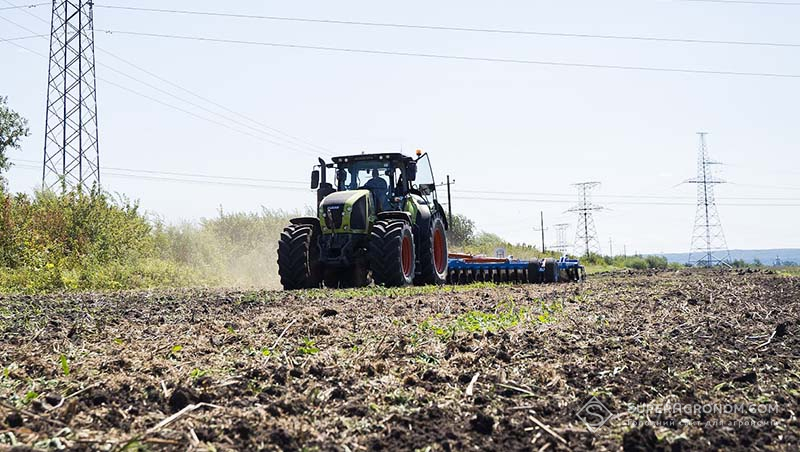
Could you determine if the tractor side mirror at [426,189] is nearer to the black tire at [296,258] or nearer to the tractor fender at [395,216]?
the tractor fender at [395,216]

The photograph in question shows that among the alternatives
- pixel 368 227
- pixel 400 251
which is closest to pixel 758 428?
pixel 400 251

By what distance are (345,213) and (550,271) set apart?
7193 millimetres

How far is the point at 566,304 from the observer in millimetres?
10039

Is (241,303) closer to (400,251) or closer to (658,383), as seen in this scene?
(400,251)

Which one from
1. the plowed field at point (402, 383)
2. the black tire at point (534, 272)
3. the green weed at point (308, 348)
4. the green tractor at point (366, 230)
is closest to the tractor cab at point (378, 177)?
the green tractor at point (366, 230)

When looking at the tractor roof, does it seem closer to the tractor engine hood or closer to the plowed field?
the tractor engine hood

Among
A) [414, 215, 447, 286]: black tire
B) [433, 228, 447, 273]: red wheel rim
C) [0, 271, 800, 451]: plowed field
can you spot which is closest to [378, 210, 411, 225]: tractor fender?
[414, 215, 447, 286]: black tire

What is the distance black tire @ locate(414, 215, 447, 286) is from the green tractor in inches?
0.8

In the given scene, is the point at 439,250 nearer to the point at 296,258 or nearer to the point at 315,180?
the point at 315,180

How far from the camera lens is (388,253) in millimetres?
13828

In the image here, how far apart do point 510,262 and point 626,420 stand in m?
15.5

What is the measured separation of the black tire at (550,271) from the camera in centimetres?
1952

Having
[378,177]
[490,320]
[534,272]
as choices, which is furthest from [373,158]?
[490,320]

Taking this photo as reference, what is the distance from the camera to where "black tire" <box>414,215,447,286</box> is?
15.9 meters
